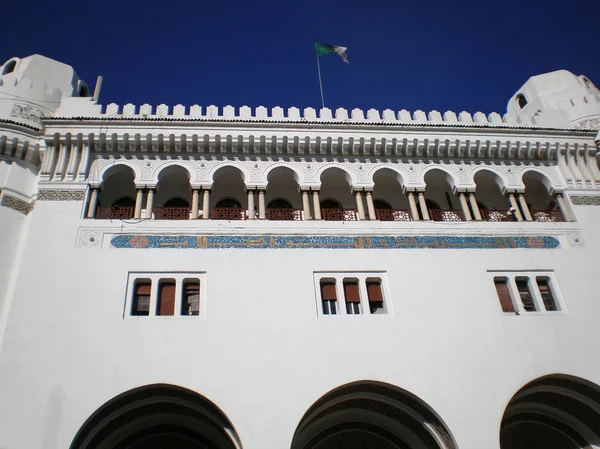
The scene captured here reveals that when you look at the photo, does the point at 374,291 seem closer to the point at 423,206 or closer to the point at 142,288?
the point at 423,206

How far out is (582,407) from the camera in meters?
9.35

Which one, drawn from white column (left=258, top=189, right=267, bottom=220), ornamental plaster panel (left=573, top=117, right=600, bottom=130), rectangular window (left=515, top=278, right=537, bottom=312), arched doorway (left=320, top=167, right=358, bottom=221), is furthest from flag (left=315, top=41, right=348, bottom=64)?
rectangular window (left=515, top=278, right=537, bottom=312)

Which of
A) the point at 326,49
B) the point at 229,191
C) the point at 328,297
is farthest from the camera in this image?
the point at 326,49

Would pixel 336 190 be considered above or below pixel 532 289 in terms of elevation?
above

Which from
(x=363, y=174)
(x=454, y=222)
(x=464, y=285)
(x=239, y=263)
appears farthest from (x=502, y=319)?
(x=239, y=263)

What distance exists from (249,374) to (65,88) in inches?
295

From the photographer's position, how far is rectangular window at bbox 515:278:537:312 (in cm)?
943

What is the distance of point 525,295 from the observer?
377 inches

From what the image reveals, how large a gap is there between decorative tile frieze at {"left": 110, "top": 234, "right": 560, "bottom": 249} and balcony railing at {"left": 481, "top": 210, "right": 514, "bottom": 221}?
774mm

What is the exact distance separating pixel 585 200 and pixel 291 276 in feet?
20.5

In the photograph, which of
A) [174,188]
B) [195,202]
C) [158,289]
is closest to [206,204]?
[195,202]

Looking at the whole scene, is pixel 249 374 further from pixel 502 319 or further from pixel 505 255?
pixel 505 255

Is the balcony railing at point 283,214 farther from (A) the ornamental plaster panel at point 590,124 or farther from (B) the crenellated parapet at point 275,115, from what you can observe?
(A) the ornamental plaster panel at point 590,124

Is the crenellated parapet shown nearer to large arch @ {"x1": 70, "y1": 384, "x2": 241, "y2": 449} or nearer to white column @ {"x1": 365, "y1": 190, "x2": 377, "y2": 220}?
white column @ {"x1": 365, "y1": 190, "x2": 377, "y2": 220}
